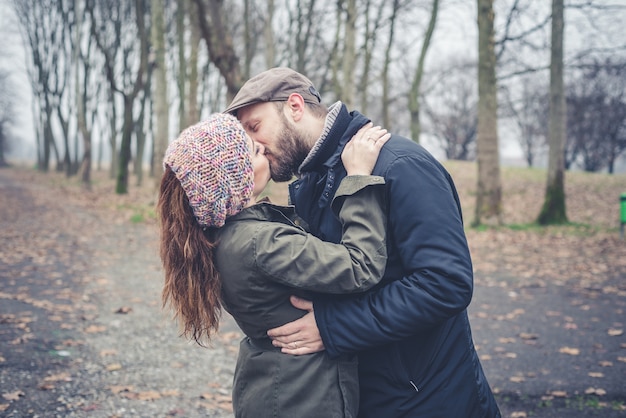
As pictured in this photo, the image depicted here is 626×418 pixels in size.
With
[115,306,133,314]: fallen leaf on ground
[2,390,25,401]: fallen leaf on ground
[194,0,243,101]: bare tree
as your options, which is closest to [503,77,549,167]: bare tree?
[194,0,243,101]: bare tree

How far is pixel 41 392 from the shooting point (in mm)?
4551

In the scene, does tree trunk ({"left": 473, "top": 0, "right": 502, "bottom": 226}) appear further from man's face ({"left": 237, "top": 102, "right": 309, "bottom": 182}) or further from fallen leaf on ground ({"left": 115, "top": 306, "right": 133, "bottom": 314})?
man's face ({"left": 237, "top": 102, "right": 309, "bottom": 182})

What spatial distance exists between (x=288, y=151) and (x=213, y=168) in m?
0.47

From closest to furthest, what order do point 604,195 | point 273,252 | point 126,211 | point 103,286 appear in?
1. point 273,252
2. point 103,286
3. point 126,211
4. point 604,195

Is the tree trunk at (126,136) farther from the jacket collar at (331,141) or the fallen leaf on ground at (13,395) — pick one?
the jacket collar at (331,141)

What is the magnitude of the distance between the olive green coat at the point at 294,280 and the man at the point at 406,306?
6cm

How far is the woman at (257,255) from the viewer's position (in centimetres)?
194

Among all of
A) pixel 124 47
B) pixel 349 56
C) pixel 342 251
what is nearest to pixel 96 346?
pixel 342 251

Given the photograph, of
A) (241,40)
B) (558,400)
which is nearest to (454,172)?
(241,40)

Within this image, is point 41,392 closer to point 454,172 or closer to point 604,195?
point 604,195

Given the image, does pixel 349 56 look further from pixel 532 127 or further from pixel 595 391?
pixel 532 127

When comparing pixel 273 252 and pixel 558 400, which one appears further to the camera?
pixel 558 400

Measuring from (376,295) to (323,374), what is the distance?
13.8 inches

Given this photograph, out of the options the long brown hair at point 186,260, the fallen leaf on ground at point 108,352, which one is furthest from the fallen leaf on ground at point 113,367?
the long brown hair at point 186,260
